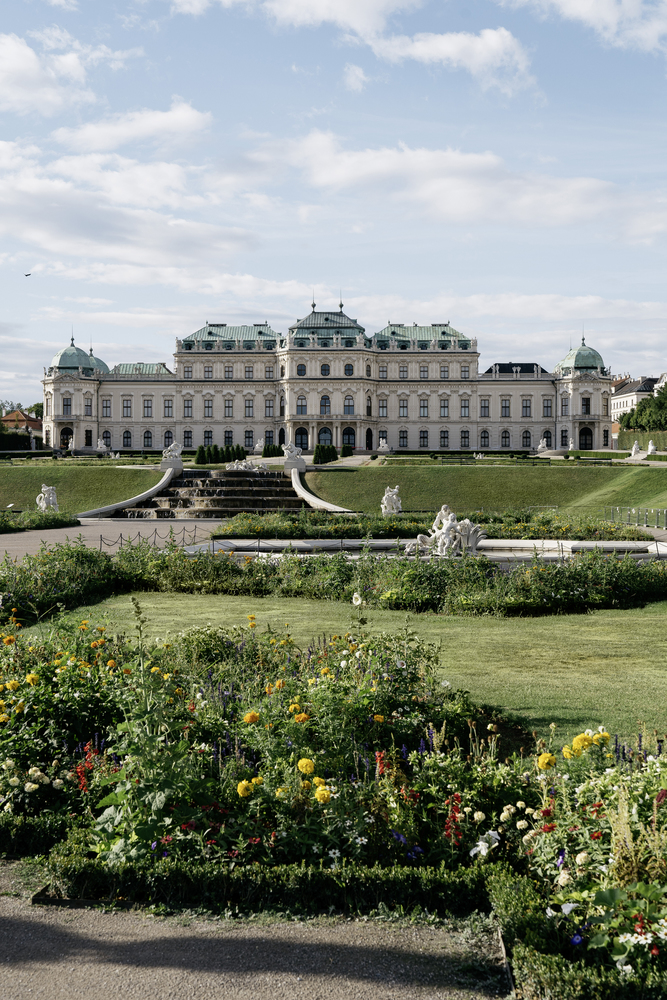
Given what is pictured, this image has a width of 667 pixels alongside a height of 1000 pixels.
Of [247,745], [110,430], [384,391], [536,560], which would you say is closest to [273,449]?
[384,391]

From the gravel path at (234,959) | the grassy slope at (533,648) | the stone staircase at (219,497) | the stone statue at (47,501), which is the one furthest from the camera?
the stone staircase at (219,497)

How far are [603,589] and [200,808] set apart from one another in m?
10.4

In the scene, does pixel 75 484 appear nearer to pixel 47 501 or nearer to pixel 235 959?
pixel 47 501

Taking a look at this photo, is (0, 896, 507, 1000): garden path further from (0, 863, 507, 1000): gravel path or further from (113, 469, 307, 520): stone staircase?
(113, 469, 307, 520): stone staircase

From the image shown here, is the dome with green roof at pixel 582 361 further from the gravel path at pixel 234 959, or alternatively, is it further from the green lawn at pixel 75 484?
the gravel path at pixel 234 959

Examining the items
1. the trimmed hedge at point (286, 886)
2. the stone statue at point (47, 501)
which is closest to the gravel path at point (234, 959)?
the trimmed hedge at point (286, 886)

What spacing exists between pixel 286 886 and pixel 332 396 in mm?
78846

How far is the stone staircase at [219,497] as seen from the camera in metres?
35.7

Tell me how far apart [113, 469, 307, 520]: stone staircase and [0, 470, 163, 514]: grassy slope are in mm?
2041

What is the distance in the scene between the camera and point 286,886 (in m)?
4.60

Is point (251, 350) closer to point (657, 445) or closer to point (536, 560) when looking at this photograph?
point (657, 445)

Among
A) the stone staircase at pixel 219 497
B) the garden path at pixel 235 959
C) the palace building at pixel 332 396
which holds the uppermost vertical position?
the palace building at pixel 332 396

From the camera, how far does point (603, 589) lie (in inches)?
544

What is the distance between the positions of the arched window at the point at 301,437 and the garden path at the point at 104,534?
4955 centimetres
